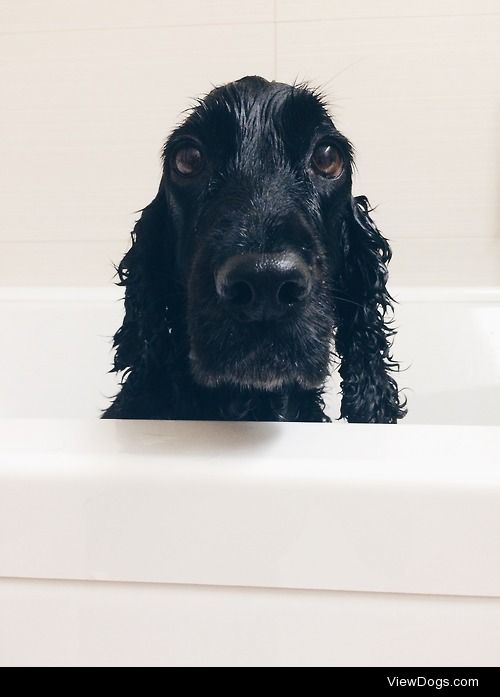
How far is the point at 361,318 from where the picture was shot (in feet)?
2.13

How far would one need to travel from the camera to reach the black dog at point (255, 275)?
1.53 ft

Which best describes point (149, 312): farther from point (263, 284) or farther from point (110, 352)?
point (110, 352)

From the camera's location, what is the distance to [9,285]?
136cm

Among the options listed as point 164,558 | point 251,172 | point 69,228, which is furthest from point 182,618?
point 69,228

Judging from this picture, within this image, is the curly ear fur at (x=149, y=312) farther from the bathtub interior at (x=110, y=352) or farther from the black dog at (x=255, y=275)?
the bathtub interior at (x=110, y=352)

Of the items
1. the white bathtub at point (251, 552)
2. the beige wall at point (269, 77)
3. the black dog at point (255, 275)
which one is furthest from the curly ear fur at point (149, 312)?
the beige wall at point (269, 77)

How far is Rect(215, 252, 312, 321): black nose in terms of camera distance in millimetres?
448

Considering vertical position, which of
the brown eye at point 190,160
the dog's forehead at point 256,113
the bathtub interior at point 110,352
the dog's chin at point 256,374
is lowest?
the bathtub interior at point 110,352

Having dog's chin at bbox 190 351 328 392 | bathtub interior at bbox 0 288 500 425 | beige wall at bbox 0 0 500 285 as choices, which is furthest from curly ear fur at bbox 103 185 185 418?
A: beige wall at bbox 0 0 500 285

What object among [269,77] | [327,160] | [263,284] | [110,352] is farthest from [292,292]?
[269,77]

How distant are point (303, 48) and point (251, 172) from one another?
0.85m

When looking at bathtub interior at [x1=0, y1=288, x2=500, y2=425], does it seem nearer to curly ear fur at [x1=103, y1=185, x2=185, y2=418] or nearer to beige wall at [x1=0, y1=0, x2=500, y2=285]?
beige wall at [x1=0, y1=0, x2=500, y2=285]

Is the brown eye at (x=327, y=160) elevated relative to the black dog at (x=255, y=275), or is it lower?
elevated

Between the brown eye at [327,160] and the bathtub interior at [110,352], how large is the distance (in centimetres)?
64
